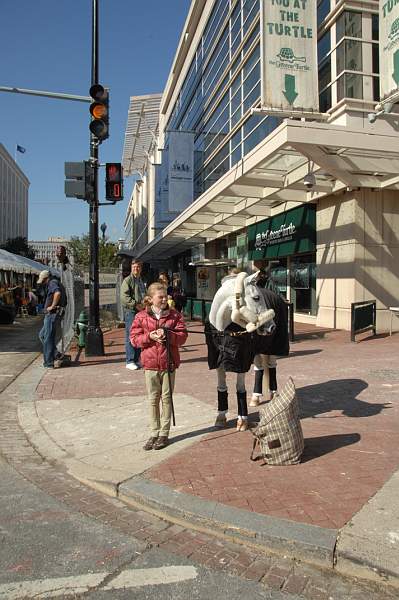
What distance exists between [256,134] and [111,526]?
1892 centimetres

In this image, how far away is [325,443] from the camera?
4.70 meters

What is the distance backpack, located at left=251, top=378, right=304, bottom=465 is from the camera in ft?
13.6

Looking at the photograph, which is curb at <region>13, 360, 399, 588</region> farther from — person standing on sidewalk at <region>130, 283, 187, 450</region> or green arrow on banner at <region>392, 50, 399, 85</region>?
green arrow on banner at <region>392, 50, 399, 85</region>

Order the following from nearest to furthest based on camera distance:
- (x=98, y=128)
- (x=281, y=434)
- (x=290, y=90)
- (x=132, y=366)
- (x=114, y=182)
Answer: (x=281, y=434), (x=132, y=366), (x=98, y=128), (x=114, y=182), (x=290, y=90)

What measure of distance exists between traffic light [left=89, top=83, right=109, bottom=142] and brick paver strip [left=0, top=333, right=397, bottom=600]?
265 inches

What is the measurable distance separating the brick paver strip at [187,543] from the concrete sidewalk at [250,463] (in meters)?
0.08

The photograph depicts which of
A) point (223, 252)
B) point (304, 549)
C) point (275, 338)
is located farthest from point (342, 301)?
point (223, 252)

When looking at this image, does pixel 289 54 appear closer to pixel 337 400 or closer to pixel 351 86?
pixel 351 86

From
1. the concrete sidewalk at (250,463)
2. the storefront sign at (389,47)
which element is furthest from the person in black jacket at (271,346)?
the storefront sign at (389,47)

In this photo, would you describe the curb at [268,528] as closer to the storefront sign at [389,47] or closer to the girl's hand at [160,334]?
the girl's hand at [160,334]

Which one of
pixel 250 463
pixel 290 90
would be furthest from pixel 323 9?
pixel 250 463

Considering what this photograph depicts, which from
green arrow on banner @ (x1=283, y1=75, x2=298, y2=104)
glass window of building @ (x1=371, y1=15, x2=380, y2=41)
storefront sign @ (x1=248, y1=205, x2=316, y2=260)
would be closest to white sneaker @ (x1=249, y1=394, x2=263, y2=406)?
green arrow on banner @ (x1=283, y1=75, x2=298, y2=104)

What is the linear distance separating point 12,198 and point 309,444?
14469 centimetres

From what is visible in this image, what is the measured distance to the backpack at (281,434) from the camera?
4.16 metres
